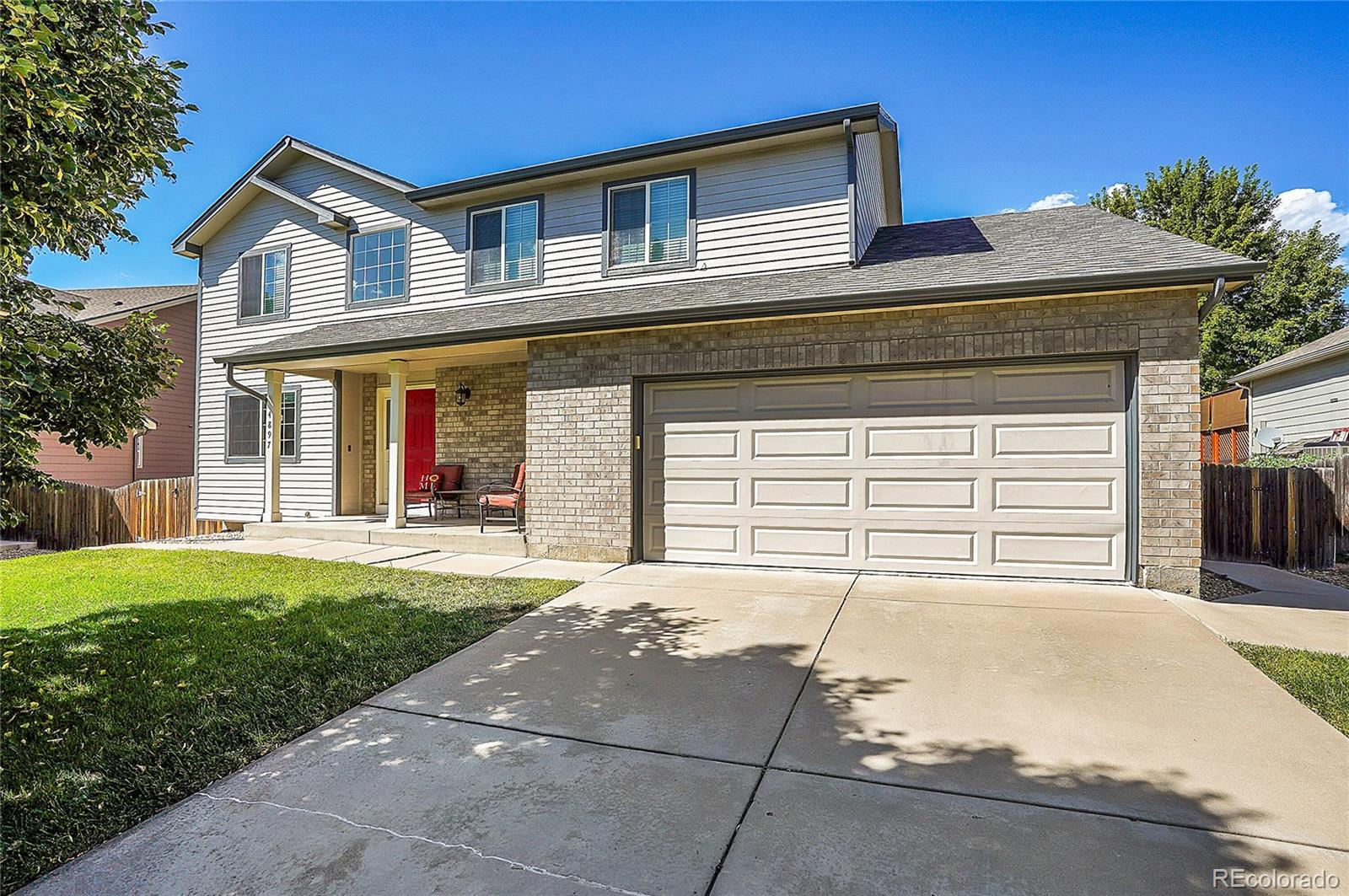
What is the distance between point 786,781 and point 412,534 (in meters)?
7.78

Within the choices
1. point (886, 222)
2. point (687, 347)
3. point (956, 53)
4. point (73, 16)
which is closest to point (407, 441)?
point (687, 347)

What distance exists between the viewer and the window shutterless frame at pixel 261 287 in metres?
12.5

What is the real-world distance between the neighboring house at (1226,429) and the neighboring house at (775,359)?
1253 cm

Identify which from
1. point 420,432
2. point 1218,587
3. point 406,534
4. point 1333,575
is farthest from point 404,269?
point 1333,575

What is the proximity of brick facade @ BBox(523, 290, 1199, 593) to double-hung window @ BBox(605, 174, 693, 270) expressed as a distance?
2.00 meters

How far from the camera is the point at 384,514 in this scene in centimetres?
1229

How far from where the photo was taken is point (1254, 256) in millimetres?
25844

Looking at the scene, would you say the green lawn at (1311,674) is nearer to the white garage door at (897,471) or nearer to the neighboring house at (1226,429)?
the white garage door at (897,471)

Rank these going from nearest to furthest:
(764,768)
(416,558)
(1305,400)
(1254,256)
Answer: (764,768) → (416,558) → (1305,400) → (1254,256)

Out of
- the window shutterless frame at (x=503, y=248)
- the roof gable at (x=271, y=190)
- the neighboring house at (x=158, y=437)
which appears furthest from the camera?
the neighboring house at (x=158, y=437)

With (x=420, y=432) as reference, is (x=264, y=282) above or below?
above

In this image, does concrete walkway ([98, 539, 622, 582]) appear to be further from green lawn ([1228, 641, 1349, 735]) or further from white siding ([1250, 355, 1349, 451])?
white siding ([1250, 355, 1349, 451])

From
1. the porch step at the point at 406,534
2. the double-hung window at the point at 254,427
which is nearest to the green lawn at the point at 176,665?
the porch step at the point at 406,534

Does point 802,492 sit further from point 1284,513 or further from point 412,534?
point 1284,513
